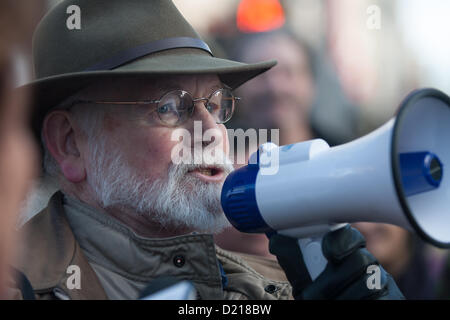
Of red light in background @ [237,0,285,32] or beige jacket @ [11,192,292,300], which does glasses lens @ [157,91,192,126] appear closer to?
beige jacket @ [11,192,292,300]

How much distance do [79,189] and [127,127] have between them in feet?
1.20

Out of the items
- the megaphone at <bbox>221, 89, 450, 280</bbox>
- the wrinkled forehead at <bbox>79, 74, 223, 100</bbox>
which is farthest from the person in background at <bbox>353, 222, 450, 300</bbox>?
the megaphone at <bbox>221, 89, 450, 280</bbox>

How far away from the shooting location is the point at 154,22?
8.54 feet

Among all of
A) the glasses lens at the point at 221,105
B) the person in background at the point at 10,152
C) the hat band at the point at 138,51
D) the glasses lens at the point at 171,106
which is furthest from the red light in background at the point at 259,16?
the person in background at the point at 10,152

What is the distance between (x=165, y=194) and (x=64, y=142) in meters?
0.56

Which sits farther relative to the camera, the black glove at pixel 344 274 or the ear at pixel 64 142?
the ear at pixel 64 142

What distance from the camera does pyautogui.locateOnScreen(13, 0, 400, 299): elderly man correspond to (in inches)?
96.7

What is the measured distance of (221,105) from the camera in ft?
9.02

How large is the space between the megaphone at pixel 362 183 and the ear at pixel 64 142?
35.3 inches

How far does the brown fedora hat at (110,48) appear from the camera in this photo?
2486 millimetres

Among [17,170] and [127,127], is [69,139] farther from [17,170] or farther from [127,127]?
[17,170]

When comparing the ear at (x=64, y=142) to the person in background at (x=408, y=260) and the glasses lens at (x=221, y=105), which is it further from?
the person in background at (x=408, y=260)

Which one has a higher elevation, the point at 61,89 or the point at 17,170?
the point at 61,89
